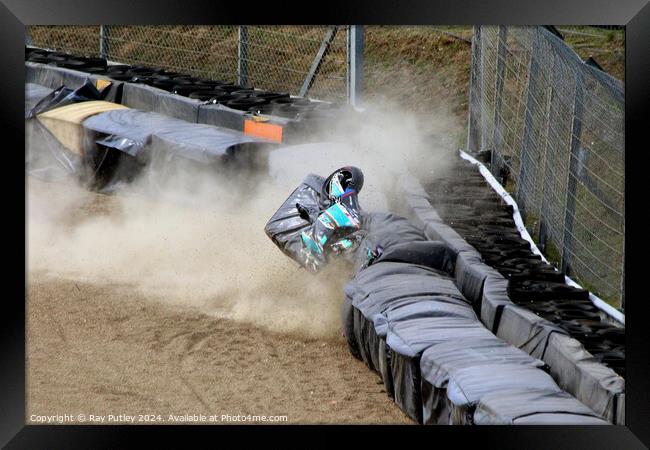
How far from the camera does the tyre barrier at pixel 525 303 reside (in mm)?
5926

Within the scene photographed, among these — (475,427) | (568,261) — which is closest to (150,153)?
(568,261)

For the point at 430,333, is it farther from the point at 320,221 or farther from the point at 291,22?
the point at 320,221

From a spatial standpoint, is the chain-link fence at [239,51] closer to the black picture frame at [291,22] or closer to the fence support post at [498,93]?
the fence support post at [498,93]

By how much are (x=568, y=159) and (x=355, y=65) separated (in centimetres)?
490

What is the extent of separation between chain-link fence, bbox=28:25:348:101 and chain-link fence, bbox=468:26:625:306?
2.82m

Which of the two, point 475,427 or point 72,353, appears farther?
point 72,353

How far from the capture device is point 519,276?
8.30 meters

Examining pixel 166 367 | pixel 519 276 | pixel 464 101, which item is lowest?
pixel 166 367

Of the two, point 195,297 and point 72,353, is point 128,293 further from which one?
point 72,353

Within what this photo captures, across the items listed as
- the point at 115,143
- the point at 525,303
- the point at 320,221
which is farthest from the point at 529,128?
the point at 115,143

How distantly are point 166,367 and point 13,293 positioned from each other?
7.48 ft

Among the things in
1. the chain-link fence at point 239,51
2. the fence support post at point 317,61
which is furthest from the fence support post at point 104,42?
the fence support post at point 317,61

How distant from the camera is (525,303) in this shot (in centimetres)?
773

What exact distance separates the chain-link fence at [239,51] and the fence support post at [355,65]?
1.13 feet
